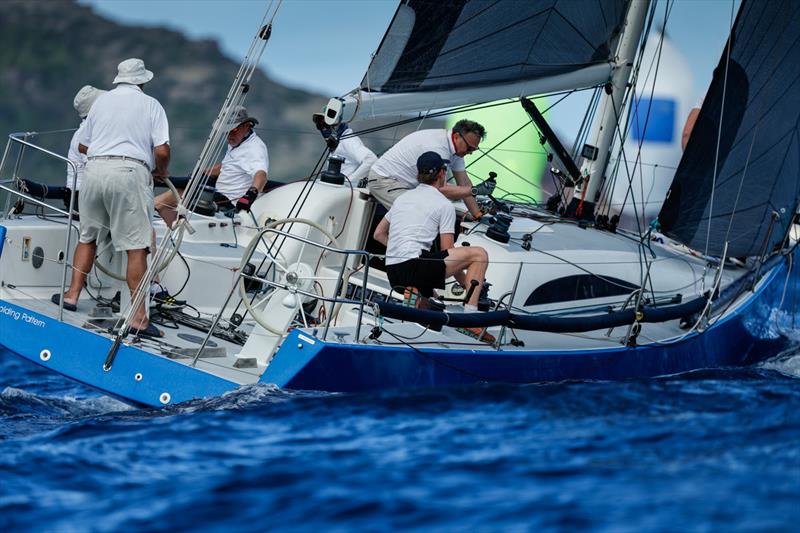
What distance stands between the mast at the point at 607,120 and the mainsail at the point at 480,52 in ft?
0.84

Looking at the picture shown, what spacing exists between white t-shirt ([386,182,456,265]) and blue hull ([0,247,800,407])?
65 cm

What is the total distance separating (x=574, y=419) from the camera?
5.61 meters

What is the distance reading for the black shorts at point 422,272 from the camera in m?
6.54

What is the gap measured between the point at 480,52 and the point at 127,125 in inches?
87.6

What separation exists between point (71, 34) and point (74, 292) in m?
26.4

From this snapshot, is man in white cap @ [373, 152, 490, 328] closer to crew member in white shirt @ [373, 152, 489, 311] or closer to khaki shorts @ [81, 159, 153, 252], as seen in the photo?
crew member in white shirt @ [373, 152, 489, 311]

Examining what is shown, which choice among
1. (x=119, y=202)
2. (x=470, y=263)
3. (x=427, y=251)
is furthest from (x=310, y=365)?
(x=119, y=202)

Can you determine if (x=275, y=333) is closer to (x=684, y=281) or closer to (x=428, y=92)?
(x=428, y=92)

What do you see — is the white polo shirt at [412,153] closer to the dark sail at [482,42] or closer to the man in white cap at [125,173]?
the dark sail at [482,42]

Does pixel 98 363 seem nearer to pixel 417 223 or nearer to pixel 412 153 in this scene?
pixel 417 223

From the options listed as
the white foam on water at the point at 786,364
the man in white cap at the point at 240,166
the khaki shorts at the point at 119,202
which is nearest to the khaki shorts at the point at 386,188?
the man in white cap at the point at 240,166

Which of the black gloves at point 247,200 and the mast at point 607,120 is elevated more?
the mast at point 607,120

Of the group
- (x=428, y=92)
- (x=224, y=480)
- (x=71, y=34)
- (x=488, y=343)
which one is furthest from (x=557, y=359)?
(x=71, y=34)

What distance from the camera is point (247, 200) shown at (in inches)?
313
